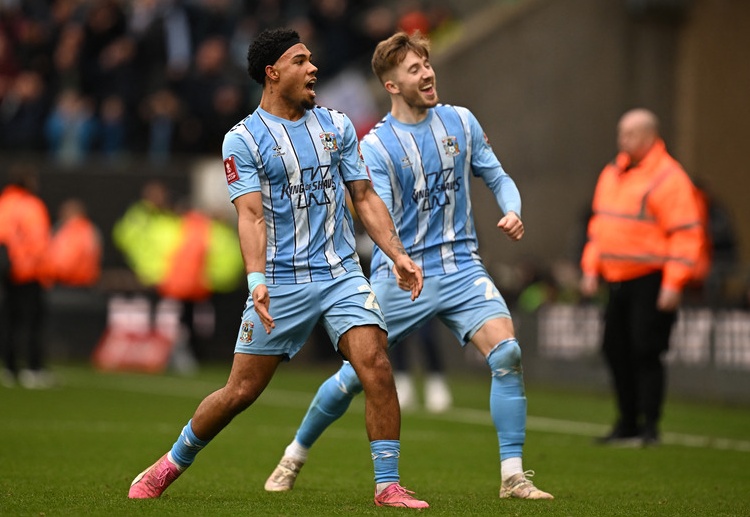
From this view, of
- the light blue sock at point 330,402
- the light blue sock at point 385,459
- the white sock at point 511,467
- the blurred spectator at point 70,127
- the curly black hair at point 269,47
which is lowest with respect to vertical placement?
the white sock at point 511,467

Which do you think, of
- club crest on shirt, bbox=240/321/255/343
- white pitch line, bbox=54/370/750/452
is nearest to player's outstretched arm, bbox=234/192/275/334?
club crest on shirt, bbox=240/321/255/343

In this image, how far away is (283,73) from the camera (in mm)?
7215

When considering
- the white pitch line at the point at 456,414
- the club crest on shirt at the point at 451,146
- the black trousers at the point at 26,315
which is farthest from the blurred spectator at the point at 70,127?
the club crest on shirt at the point at 451,146

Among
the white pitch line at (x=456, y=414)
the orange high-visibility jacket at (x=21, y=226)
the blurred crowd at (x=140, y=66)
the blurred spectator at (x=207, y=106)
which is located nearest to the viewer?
the white pitch line at (x=456, y=414)

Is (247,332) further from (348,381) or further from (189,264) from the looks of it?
(189,264)

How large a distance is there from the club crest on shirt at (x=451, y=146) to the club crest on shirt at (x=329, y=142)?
1.12m

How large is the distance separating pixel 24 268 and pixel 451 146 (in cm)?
980

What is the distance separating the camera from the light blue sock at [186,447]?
7270mm

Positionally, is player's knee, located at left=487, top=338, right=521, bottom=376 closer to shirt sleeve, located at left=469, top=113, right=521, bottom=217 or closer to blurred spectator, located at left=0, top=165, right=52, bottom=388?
shirt sleeve, located at left=469, top=113, right=521, bottom=217

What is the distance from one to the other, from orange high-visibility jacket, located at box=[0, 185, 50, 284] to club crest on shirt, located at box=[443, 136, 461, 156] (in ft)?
31.2

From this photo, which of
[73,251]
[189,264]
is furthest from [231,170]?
[73,251]

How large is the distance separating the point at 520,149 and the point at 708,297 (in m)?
6.81

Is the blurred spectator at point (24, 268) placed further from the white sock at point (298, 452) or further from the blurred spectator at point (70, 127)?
the white sock at point (298, 452)

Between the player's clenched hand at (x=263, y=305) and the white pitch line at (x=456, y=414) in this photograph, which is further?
the white pitch line at (x=456, y=414)
